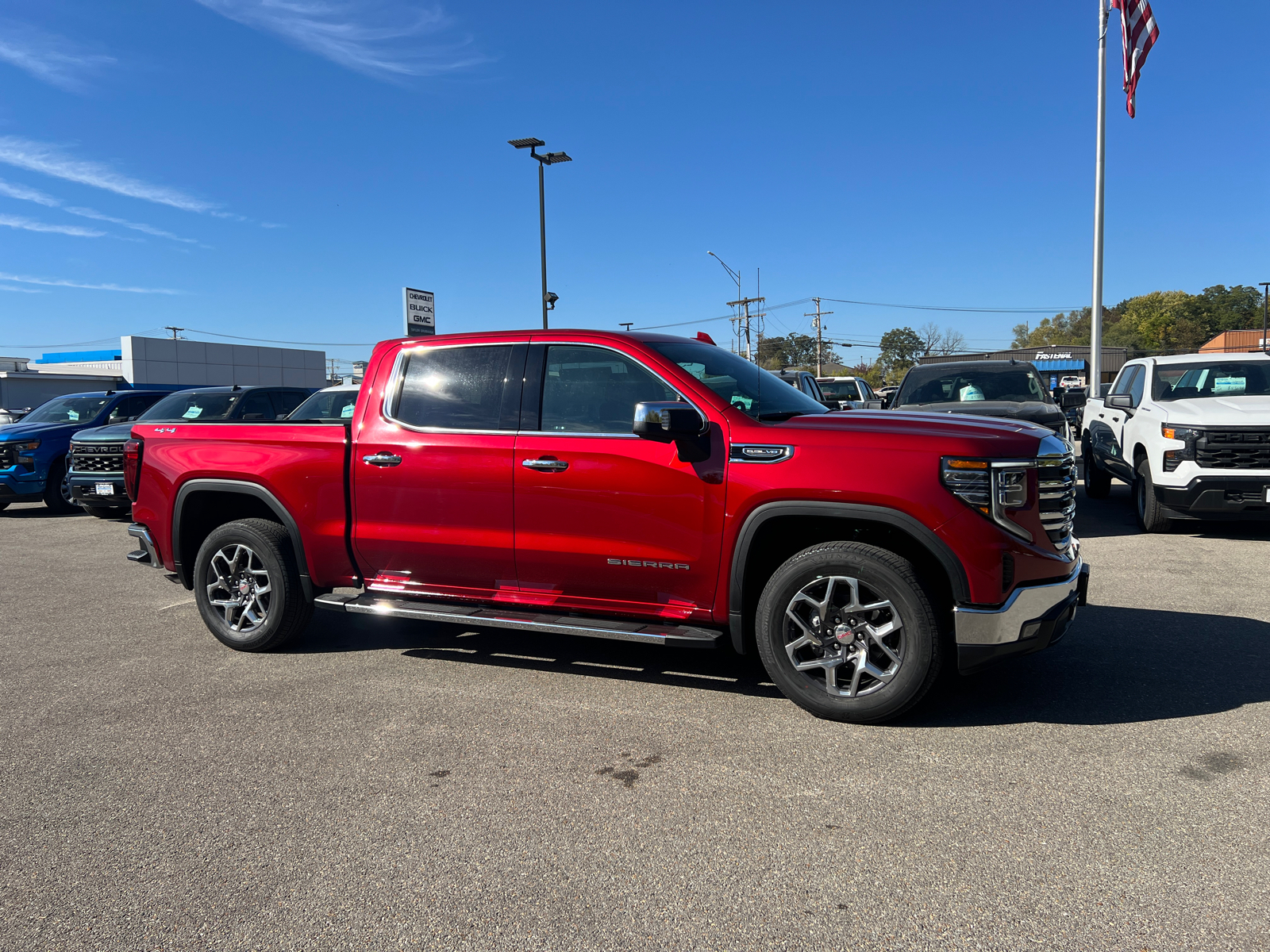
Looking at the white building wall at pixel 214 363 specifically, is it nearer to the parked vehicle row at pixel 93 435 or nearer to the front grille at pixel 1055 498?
the parked vehicle row at pixel 93 435

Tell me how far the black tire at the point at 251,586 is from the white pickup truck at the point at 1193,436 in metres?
7.86

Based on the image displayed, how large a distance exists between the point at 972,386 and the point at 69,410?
13508mm

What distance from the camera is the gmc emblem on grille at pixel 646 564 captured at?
14.5 ft

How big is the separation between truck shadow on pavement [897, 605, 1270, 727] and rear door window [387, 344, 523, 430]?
8.66 feet

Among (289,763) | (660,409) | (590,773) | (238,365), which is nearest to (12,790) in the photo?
(289,763)

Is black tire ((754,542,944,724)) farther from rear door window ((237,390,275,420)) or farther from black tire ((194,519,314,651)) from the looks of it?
rear door window ((237,390,275,420))

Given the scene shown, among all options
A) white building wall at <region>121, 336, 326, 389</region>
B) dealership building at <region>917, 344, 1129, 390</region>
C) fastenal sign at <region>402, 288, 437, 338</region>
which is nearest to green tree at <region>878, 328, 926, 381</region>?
dealership building at <region>917, 344, 1129, 390</region>

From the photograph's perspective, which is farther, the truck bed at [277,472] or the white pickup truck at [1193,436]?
the white pickup truck at [1193,436]

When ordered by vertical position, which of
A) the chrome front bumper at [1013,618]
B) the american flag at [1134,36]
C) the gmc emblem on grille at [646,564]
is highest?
the american flag at [1134,36]

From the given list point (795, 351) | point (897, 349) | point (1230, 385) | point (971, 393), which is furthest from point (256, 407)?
Result: point (897, 349)

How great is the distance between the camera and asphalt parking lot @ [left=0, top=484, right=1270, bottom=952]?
8.88 ft

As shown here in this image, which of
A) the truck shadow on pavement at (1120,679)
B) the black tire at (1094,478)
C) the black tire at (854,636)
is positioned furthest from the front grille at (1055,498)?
the black tire at (1094,478)

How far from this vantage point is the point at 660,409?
4.20 metres

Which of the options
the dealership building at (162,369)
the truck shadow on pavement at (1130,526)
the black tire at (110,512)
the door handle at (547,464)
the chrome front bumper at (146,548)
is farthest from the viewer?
the dealership building at (162,369)
